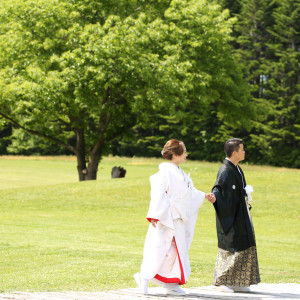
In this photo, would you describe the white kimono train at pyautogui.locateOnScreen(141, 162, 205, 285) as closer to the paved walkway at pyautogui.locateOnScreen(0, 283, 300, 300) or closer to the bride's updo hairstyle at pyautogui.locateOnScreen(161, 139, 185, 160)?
the bride's updo hairstyle at pyautogui.locateOnScreen(161, 139, 185, 160)

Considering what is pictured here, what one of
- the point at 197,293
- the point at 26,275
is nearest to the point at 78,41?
the point at 26,275

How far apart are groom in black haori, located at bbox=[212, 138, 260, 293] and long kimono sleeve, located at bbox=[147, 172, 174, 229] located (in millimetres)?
704

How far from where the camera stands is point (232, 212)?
7754 millimetres

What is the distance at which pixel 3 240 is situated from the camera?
14.0m

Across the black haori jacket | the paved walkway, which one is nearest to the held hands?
the black haori jacket

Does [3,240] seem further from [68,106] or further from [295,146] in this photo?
[295,146]

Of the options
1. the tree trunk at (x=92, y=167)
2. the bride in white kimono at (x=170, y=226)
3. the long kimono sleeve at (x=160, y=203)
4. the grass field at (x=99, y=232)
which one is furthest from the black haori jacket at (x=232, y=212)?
the tree trunk at (x=92, y=167)

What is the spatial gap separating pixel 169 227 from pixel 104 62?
21.5 m

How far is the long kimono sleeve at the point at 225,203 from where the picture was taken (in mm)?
7742

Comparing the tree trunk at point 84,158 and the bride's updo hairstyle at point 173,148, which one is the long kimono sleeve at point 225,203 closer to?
the bride's updo hairstyle at point 173,148

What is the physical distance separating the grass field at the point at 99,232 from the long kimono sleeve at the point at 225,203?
48.9 inches

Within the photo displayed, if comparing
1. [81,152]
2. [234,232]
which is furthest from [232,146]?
[81,152]

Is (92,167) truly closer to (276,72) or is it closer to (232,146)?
(232,146)

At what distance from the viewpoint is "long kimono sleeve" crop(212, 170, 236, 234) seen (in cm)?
774
